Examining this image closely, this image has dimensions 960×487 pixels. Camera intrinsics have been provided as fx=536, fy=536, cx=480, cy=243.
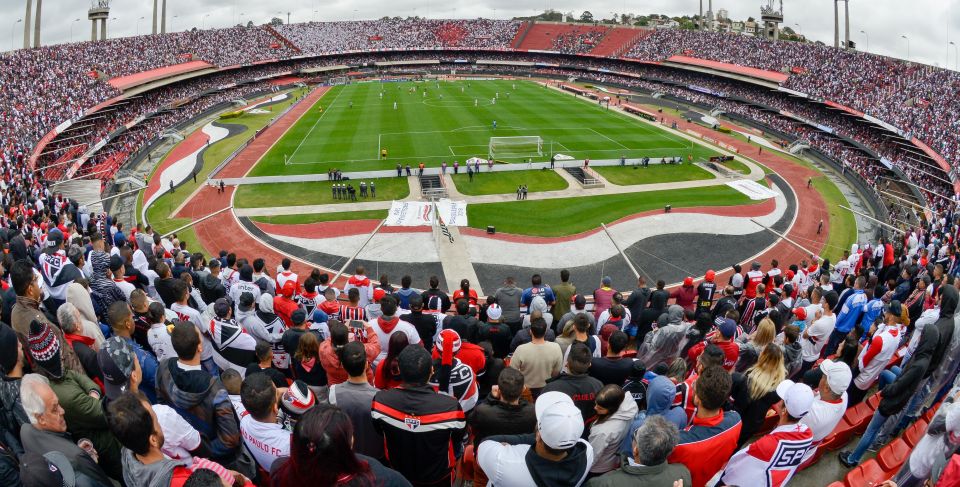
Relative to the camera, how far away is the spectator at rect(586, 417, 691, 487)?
4.01 meters

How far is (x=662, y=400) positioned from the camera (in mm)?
5531

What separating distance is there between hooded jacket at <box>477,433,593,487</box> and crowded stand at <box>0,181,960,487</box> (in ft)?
0.05

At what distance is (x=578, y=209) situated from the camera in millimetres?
30031

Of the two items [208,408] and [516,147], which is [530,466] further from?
[516,147]

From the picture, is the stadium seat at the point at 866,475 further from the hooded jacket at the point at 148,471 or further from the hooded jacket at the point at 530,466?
the hooded jacket at the point at 148,471

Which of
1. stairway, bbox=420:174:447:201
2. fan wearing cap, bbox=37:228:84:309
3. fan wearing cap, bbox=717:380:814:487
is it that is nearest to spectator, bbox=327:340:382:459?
fan wearing cap, bbox=717:380:814:487

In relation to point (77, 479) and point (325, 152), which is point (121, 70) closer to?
point (325, 152)

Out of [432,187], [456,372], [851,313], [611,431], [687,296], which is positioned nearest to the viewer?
[611,431]

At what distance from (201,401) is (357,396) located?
1590 mm

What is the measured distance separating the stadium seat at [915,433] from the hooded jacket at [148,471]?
7902 millimetres

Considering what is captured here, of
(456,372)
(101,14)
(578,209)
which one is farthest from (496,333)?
(101,14)

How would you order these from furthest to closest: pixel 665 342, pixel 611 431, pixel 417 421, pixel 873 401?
pixel 665 342 → pixel 873 401 → pixel 611 431 → pixel 417 421

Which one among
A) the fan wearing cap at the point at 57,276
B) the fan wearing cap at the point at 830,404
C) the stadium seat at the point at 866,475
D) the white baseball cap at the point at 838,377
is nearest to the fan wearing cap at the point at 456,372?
the fan wearing cap at the point at 830,404

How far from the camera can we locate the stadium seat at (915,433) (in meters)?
6.49
